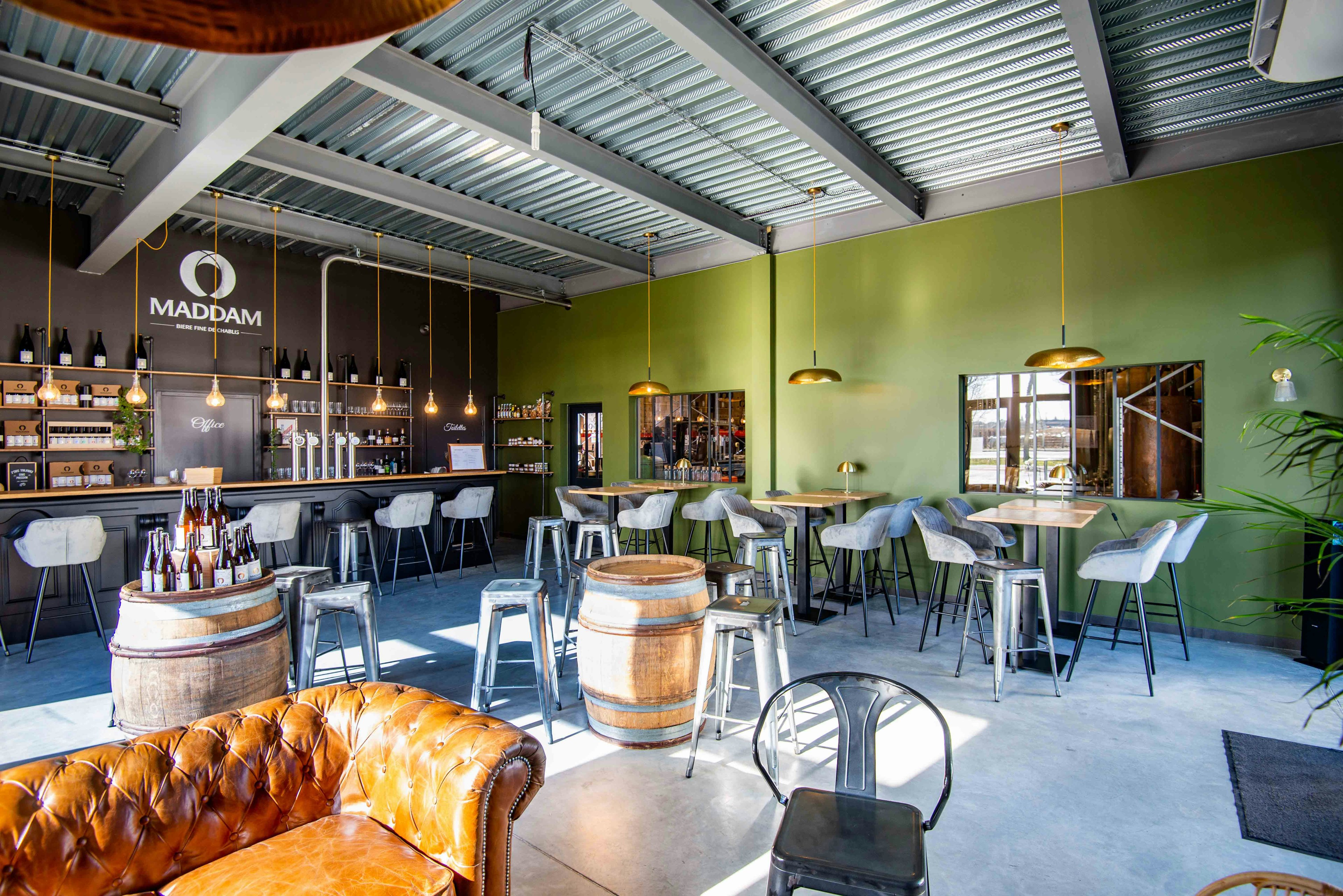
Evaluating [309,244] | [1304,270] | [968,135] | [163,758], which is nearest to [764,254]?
[968,135]

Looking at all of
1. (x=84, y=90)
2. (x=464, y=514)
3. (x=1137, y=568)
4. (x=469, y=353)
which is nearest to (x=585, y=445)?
(x=469, y=353)

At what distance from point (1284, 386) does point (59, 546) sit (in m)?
8.62

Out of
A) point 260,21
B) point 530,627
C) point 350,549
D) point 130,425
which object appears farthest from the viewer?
point 130,425

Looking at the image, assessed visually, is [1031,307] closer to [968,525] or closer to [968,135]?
[968,135]

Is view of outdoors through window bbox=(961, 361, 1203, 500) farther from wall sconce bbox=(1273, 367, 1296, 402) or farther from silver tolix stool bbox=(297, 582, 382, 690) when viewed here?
silver tolix stool bbox=(297, 582, 382, 690)

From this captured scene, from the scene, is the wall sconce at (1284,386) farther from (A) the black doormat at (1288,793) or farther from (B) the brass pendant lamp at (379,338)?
(B) the brass pendant lamp at (379,338)

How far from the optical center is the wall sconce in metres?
4.72

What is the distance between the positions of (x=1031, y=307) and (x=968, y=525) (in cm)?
198

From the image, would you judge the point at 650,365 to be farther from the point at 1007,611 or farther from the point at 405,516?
the point at 1007,611

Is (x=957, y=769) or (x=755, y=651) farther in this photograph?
(x=957, y=769)

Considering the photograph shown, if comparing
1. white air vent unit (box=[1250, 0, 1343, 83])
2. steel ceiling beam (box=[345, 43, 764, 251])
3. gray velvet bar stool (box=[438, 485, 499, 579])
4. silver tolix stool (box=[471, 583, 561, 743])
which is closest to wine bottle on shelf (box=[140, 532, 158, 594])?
silver tolix stool (box=[471, 583, 561, 743])

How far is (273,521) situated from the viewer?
5883mm

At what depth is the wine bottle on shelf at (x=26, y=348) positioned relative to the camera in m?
6.26

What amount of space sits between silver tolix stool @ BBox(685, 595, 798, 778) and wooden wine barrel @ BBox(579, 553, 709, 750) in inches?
3.2
